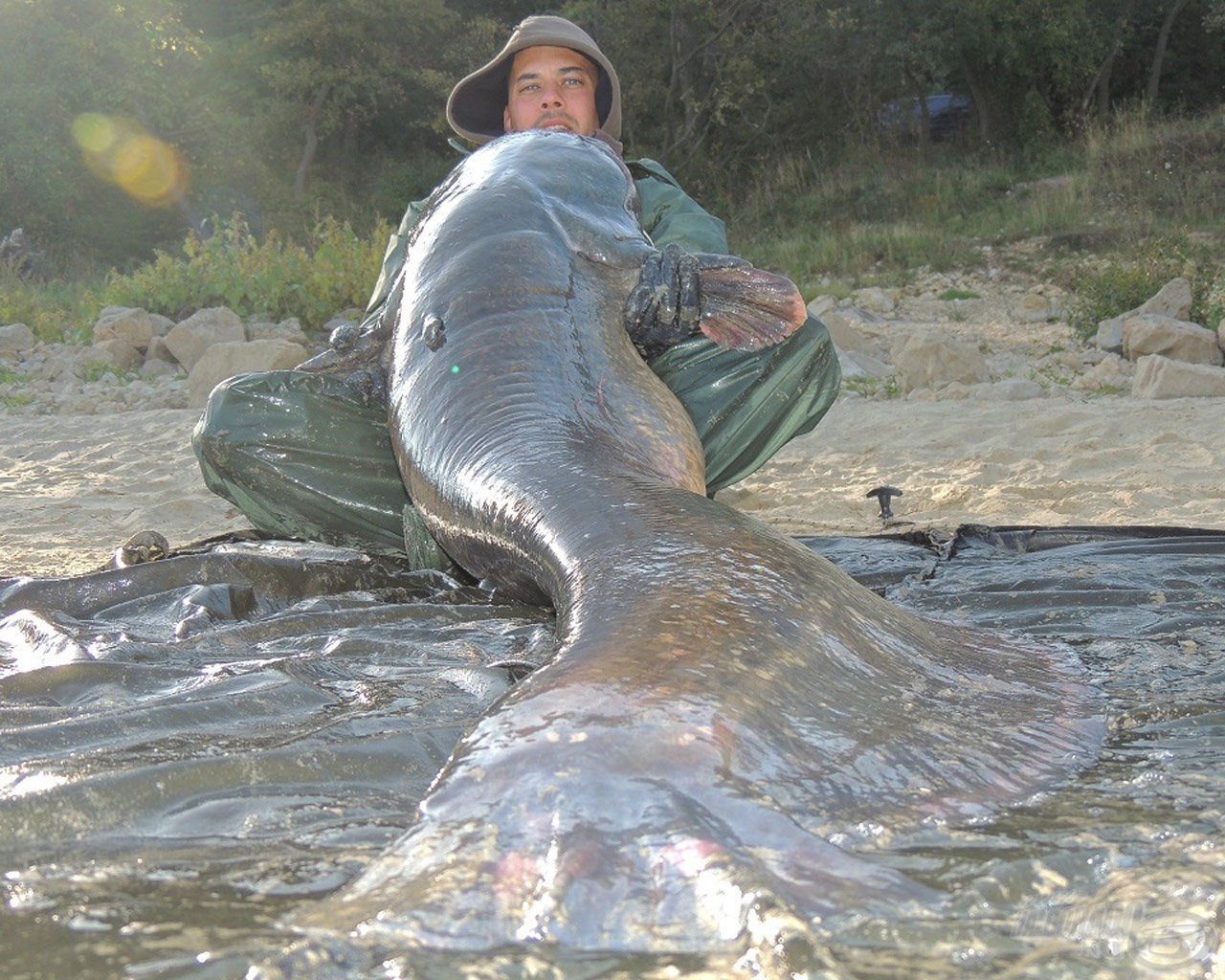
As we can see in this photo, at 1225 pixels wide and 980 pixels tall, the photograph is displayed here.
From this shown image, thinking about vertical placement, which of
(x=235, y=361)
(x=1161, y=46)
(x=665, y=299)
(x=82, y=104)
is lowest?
(x=235, y=361)

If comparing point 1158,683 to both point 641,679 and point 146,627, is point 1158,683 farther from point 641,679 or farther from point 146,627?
point 146,627

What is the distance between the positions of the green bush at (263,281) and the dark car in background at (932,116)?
1317 cm

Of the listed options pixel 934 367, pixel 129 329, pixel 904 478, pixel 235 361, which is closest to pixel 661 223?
pixel 904 478

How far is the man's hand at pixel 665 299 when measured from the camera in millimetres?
2918

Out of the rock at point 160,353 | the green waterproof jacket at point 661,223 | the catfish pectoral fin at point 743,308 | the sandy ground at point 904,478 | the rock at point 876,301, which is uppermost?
the green waterproof jacket at point 661,223

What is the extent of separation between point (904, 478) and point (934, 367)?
6.48ft

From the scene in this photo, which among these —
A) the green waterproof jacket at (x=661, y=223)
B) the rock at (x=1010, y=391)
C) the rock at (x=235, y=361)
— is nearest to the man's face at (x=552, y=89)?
the green waterproof jacket at (x=661, y=223)

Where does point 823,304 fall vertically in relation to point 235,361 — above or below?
below

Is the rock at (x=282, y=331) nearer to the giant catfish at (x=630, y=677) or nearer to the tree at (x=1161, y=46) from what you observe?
the giant catfish at (x=630, y=677)

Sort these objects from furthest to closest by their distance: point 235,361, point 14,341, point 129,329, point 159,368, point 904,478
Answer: point 14,341 < point 129,329 < point 159,368 < point 235,361 < point 904,478

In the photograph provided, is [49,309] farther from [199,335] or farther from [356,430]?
[356,430]

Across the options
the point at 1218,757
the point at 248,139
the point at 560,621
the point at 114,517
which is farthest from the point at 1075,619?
the point at 248,139

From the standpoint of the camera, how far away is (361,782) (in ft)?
5.54

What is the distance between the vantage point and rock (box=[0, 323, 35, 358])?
30.4 feet
